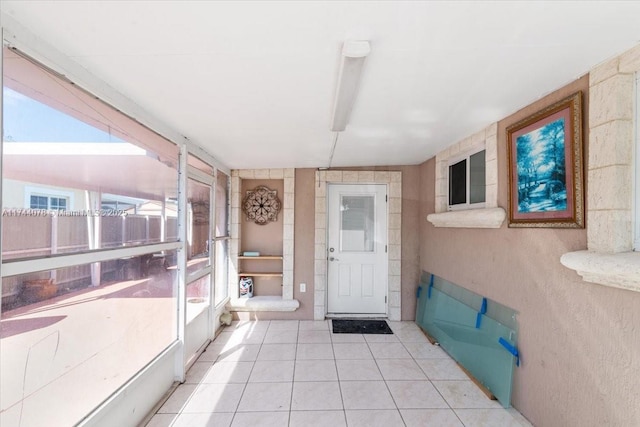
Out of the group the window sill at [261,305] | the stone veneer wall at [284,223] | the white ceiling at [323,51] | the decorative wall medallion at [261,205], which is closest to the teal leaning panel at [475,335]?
the white ceiling at [323,51]

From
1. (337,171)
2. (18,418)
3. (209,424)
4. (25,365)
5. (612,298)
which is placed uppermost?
(337,171)

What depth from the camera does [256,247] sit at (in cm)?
451

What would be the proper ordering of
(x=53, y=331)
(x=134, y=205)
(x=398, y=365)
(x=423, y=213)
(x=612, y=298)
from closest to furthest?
1. (x=53, y=331)
2. (x=612, y=298)
3. (x=134, y=205)
4. (x=398, y=365)
5. (x=423, y=213)

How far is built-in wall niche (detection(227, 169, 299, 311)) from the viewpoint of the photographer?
4258mm

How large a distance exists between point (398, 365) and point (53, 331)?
280 cm

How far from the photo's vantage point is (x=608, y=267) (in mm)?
1424

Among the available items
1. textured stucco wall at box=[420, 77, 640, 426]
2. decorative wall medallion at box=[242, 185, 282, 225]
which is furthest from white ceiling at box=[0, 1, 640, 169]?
decorative wall medallion at box=[242, 185, 282, 225]

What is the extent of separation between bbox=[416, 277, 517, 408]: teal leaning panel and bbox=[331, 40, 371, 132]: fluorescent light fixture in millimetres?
2037

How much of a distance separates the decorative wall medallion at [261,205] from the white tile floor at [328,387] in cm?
166

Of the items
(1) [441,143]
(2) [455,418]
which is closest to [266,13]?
(1) [441,143]

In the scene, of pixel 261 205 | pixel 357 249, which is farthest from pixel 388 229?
pixel 261 205

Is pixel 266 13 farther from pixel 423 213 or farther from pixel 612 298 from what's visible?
pixel 423 213

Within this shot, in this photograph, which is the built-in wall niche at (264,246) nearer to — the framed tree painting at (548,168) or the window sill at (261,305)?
the window sill at (261,305)

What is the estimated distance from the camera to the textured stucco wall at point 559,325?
4.85 ft
